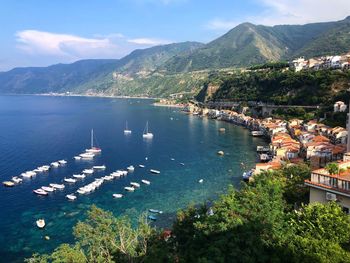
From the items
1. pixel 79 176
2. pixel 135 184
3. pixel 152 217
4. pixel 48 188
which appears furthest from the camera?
pixel 79 176

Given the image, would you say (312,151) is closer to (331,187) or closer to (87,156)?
(331,187)

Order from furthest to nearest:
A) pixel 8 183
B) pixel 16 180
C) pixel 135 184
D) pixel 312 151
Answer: pixel 312 151 → pixel 16 180 → pixel 8 183 → pixel 135 184

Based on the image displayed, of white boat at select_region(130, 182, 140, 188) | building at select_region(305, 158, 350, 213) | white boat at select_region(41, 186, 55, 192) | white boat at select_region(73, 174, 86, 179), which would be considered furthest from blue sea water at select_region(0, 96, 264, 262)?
building at select_region(305, 158, 350, 213)

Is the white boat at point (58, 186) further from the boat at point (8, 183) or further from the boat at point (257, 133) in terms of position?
the boat at point (257, 133)

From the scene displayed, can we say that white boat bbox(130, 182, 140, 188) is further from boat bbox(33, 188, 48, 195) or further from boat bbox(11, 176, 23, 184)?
boat bbox(11, 176, 23, 184)

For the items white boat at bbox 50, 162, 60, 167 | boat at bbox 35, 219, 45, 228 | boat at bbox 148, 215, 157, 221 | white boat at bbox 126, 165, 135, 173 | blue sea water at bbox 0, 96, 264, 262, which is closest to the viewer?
boat at bbox 35, 219, 45, 228

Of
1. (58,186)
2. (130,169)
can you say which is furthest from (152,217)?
(130,169)
